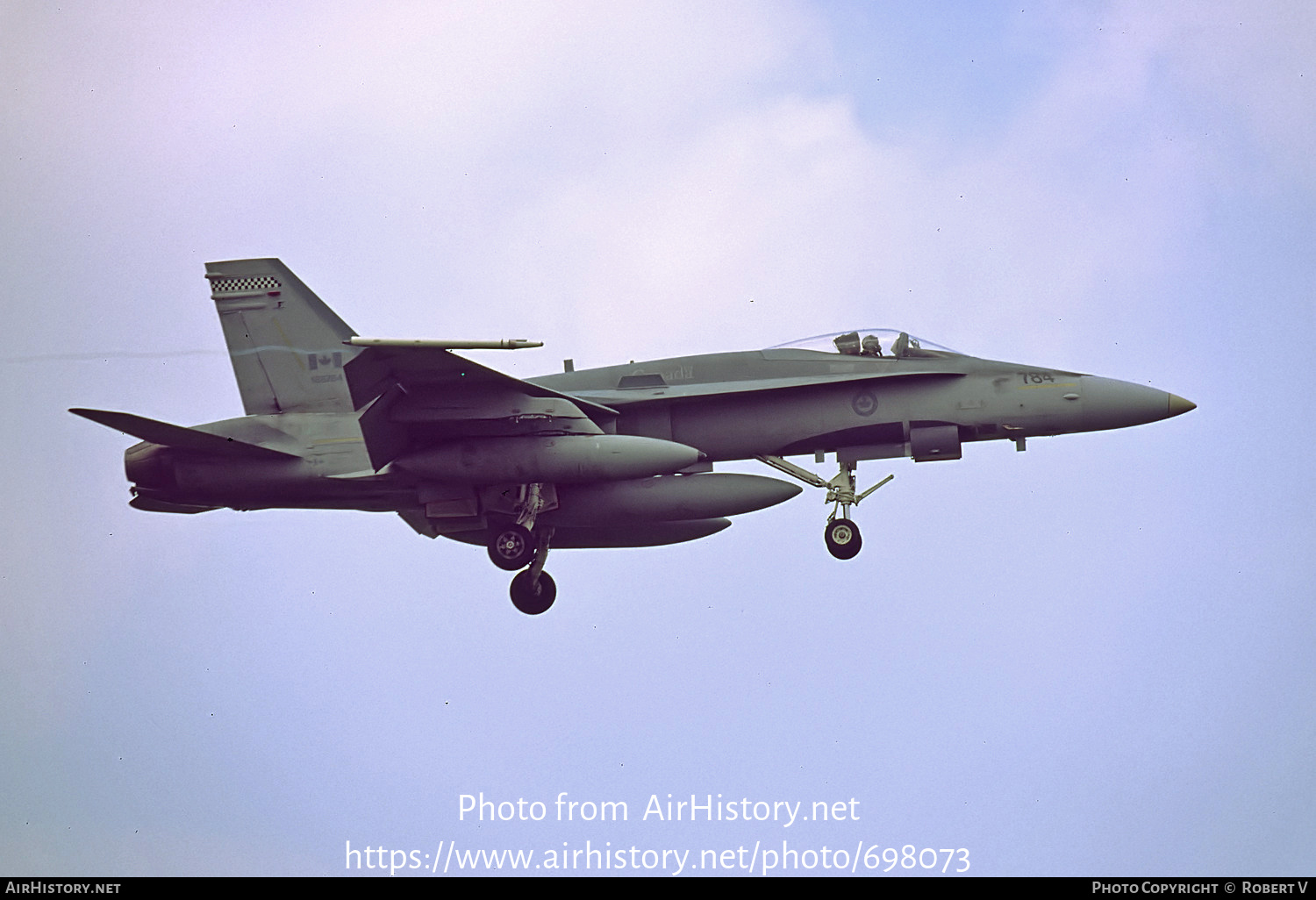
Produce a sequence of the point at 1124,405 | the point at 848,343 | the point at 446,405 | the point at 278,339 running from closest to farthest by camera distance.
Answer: the point at 446,405, the point at 1124,405, the point at 848,343, the point at 278,339

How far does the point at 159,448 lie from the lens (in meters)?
22.8

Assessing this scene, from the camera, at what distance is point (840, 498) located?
23.1 meters

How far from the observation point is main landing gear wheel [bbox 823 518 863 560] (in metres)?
23.0

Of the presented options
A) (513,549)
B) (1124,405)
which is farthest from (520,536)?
(1124,405)

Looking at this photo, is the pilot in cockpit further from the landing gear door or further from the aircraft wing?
the aircraft wing

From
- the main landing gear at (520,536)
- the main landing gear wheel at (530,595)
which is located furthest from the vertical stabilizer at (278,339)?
the main landing gear wheel at (530,595)

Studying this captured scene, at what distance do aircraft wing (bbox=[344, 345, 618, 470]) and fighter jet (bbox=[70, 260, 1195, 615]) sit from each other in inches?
0.9

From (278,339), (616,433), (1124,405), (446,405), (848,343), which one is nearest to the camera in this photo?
(446,405)

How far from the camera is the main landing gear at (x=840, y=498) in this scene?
904 inches

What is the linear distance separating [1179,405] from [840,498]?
4.41 m

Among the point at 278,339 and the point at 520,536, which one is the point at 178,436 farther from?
the point at 520,536

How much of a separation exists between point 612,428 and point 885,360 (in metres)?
3.62
